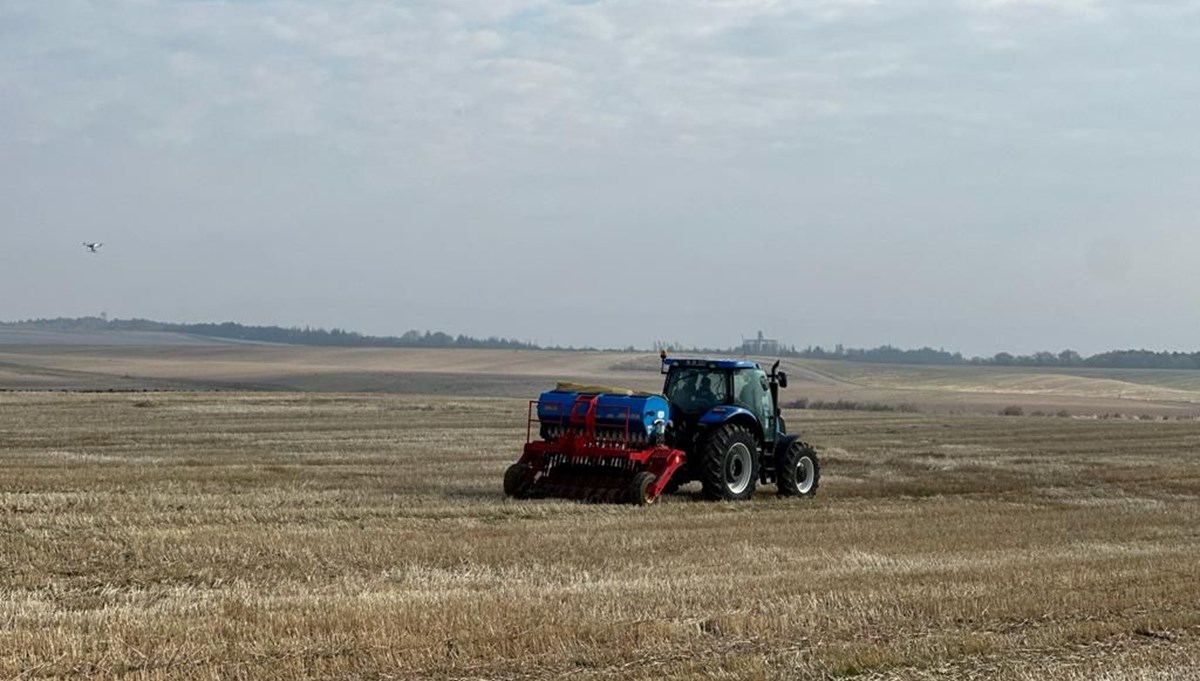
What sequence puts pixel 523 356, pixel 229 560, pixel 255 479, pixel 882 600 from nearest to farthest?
pixel 882 600
pixel 229 560
pixel 255 479
pixel 523 356

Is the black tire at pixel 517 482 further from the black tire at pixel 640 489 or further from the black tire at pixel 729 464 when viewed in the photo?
the black tire at pixel 729 464

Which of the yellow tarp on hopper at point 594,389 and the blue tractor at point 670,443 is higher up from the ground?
the yellow tarp on hopper at point 594,389

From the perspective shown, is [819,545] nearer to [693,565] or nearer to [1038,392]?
[693,565]

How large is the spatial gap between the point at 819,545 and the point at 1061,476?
11631 mm

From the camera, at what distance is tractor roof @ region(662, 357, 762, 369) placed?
819 inches

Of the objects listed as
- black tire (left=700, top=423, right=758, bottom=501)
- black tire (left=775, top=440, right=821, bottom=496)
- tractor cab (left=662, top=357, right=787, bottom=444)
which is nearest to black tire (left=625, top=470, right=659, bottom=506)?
black tire (left=700, top=423, right=758, bottom=501)

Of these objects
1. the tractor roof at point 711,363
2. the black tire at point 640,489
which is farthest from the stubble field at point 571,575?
the tractor roof at point 711,363

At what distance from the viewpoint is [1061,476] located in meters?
25.3

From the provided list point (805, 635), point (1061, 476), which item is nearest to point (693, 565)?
point (805, 635)

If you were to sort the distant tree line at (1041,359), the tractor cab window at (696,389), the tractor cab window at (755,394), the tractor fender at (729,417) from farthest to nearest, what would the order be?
the distant tree line at (1041,359) < the tractor cab window at (755,394) < the tractor cab window at (696,389) < the tractor fender at (729,417)

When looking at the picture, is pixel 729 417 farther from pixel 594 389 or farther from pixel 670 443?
pixel 594 389

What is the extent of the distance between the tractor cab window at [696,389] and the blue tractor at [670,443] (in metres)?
0.01

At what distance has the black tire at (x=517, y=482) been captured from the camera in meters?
19.8

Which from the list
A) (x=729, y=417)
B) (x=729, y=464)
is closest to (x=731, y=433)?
(x=729, y=417)
